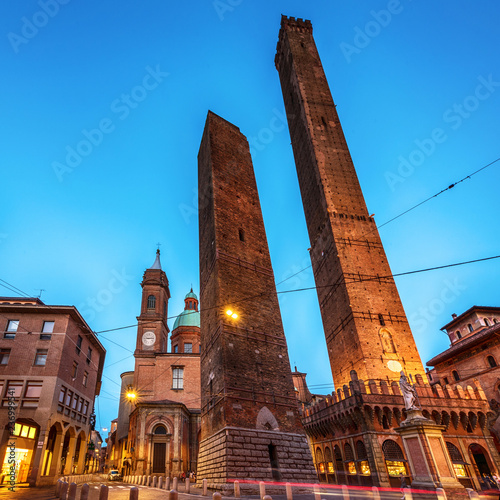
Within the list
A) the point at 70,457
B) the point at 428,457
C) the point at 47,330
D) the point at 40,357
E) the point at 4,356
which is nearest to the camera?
the point at 428,457

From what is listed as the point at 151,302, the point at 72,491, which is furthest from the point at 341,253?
the point at 151,302

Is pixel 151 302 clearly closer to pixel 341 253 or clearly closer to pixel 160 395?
pixel 160 395

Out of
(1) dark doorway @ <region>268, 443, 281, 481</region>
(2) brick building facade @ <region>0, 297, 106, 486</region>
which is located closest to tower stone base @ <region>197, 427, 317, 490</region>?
(1) dark doorway @ <region>268, 443, 281, 481</region>

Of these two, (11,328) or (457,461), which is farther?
(11,328)

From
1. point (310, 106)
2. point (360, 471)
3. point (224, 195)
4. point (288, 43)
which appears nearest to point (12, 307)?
point (224, 195)

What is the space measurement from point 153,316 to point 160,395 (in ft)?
33.5

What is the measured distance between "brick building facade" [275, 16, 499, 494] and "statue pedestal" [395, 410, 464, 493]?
0.03 m

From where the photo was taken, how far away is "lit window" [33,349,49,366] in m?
25.7

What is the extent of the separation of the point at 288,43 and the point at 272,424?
156ft

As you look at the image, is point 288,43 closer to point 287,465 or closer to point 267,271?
point 267,271

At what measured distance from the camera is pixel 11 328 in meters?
26.9

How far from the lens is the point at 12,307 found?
27297 mm

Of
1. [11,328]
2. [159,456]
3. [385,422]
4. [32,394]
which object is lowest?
[159,456]

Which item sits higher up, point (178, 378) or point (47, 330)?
point (47, 330)
